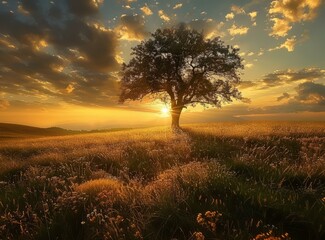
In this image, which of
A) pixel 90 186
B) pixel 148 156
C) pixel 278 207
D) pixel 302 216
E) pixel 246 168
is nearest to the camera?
pixel 302 216

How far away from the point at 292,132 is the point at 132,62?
19.4 m

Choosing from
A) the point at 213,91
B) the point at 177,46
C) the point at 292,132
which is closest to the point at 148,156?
the point at 292,132

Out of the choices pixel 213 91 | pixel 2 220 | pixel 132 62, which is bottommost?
pixel 2 220


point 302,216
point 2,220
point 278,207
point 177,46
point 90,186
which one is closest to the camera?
point 302,216

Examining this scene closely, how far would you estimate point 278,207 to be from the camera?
4.62 metres

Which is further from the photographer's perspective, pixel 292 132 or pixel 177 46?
pixel 177 46

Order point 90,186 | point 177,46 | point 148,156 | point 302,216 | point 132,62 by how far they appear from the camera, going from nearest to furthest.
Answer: point 302,216
point 90,186
point 148,156
point 177,46
point 132,62

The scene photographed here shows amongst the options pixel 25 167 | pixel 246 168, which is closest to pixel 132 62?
pixel 25 167

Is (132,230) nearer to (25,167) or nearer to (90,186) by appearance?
(90,186)

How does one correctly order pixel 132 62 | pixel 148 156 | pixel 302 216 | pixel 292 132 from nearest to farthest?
pixel 302 216 < pixel 148 156 < pixel 292 132 < pixel 132 62

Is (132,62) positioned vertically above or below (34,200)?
above

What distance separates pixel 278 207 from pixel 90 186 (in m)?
3.77

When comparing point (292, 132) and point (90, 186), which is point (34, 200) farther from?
point (292, 132)

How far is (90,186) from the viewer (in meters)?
6.43
